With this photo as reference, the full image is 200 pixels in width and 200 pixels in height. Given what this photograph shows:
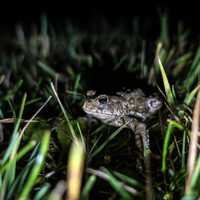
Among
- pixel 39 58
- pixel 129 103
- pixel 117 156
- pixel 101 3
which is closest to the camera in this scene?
pixel 117 156

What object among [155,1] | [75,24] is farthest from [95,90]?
[155,1]

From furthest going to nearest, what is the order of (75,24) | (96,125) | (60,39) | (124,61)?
(75,24), (60,39), (124,61), (96,125)

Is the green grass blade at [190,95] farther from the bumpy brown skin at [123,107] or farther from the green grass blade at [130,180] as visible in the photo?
the green grass blade at [130,180]

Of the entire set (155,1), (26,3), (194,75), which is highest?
(194,75)

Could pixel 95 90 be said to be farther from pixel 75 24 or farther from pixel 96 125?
pixel 75 24

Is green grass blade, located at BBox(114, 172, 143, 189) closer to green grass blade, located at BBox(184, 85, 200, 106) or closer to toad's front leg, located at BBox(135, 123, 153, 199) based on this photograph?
toad's front leg, located at BBox(135, 123, 153, 199)

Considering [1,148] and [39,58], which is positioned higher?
[1,148]

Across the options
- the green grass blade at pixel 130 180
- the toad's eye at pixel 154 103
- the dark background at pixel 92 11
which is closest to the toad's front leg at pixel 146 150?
the green grass blade at pixel 130 180
